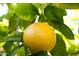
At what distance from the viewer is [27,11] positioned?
17.8 inches

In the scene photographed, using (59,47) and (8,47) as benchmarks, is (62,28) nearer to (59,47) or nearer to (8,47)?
(59,47)

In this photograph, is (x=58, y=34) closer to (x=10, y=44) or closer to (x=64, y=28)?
(x=64, y=28)

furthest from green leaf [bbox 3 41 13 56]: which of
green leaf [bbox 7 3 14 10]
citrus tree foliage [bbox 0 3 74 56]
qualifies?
green leaf [bbox 7 3 14 10]

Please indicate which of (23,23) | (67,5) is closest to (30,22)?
(23,23)

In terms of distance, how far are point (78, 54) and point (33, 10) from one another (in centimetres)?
19

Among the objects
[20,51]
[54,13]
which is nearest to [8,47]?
[20,51]

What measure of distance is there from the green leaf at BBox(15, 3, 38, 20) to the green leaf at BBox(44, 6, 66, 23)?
31mm

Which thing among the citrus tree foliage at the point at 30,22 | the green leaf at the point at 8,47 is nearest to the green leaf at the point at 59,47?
the citrus tree foliage at the point at 30,22

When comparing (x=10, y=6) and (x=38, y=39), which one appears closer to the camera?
(x=38, y=39)

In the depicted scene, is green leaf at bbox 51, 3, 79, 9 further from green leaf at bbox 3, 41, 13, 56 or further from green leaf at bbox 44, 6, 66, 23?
green leaf at bbox 3, 41, 13, 56

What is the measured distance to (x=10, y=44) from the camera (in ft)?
1.47

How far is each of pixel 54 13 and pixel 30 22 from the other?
0.07m

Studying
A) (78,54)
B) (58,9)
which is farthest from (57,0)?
(78,54)

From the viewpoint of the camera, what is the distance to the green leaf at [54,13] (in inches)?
17.8
